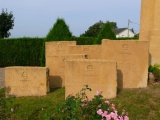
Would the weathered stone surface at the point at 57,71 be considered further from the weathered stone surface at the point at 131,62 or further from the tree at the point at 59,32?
the tree at the point at 59,32

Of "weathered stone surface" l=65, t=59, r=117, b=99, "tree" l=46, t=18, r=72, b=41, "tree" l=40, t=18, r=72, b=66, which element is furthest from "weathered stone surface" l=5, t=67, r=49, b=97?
"tree" l=46, t=18, r=72, b=41

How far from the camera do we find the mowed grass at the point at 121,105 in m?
6.00

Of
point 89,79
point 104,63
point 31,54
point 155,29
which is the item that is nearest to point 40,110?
point 89,79

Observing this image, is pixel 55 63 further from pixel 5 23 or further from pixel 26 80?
pixel 5 23

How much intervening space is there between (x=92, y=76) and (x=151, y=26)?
124 inches

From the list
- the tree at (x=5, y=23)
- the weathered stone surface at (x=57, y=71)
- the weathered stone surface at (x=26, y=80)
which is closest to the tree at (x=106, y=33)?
the weathered stone surface at (x=57, y=71)

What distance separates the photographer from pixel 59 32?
45.4 feet

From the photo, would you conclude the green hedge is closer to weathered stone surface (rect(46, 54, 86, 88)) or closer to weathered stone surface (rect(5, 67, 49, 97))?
weathered stone surface (rect(46, 54, 86, 88))

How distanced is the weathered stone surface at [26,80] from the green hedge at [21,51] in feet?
39.5

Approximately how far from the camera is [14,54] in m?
20.1

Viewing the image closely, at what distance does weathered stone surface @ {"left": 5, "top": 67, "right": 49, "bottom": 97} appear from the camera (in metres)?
7.79

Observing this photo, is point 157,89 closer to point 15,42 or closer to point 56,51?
point 56,51

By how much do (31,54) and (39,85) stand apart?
1228 centimetres

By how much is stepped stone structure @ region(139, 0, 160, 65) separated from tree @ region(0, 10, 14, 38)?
21.3 metres
